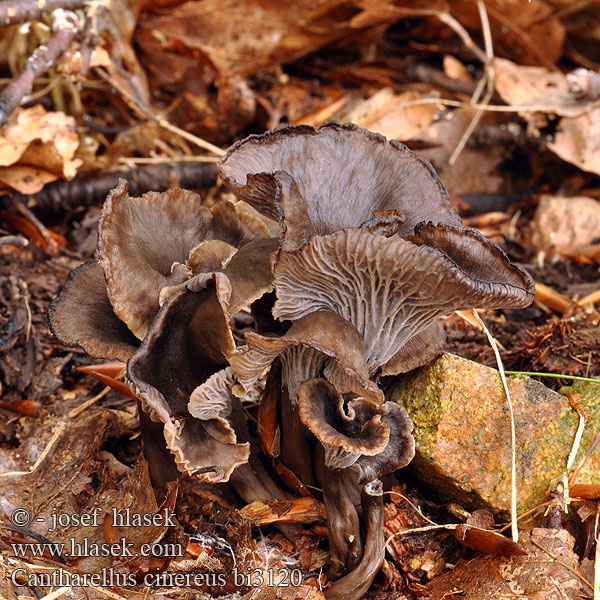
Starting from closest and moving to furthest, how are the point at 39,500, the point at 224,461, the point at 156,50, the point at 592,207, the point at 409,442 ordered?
the point at 224,461 → the point at 409,442 → the point at 39,500 → the point at 592,207 → the point at 156,50

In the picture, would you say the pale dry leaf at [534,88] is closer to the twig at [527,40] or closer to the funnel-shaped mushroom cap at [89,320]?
the twig at [527,40]

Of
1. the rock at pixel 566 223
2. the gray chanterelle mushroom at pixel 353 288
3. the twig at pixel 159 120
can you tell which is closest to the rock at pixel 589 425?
the gray chanterelle mushroom at pixel 353 288

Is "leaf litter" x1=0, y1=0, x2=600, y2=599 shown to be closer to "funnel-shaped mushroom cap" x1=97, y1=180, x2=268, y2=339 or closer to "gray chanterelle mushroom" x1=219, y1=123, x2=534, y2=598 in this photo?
"gray chanterelle mushroom" x1=219, y1=123, x2=534, y2=598

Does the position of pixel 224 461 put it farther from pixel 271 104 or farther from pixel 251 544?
pixel 271 104

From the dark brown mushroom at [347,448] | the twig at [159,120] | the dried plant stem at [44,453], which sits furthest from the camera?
the twig at [159,120]

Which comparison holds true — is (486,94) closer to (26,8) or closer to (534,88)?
(534,88)

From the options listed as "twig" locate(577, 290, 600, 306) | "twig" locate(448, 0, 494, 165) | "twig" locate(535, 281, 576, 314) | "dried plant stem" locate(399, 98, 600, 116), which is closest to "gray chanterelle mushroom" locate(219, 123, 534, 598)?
"twig" locate(535, 281, 576, 314)

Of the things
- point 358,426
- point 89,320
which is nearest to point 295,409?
point 358,426

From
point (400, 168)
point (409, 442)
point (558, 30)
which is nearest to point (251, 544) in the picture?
point (409, 442)
